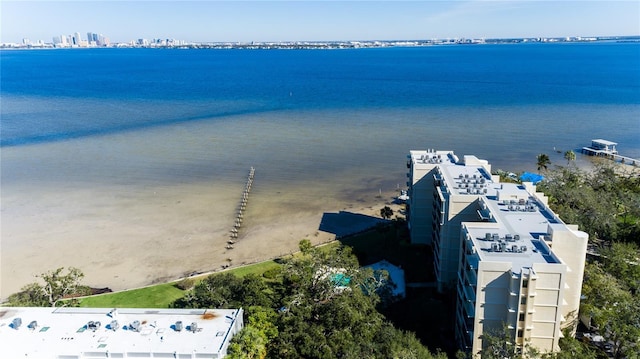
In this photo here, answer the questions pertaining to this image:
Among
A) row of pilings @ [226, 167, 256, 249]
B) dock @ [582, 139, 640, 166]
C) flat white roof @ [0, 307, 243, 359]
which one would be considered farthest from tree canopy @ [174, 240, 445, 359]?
dock @ [582, 139, 640, 166]

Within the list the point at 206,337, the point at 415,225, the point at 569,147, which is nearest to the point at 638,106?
the point at 569,147

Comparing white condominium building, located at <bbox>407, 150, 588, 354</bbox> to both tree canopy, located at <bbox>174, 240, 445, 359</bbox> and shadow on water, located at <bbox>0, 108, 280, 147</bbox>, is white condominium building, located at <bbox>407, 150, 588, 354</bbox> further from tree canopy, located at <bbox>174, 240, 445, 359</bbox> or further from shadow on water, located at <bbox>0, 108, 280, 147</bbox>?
shadow on water, located at <bbox>0, 108, 280, 147</bbox>

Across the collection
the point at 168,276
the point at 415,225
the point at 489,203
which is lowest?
the point at 168,276

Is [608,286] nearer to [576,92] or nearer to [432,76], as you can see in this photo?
[576,92]

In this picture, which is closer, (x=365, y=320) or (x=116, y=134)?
(x=365, y=320)

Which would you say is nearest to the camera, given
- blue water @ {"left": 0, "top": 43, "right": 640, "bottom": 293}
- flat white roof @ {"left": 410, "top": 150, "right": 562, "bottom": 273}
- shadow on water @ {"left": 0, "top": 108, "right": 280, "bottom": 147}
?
flat white roof @ {"left": 410, "top": 150, "right": 562, "bottom": 273}

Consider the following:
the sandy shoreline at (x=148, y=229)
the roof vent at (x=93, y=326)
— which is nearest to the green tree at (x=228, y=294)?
the roof vent at (x=93, y=326)
